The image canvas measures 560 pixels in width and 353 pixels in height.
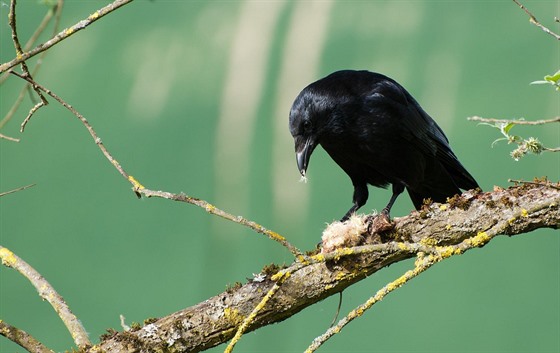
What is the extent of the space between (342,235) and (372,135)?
958 millimetres

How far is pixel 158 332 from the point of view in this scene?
83.1 inches

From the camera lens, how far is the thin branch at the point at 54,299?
2119 millimetres

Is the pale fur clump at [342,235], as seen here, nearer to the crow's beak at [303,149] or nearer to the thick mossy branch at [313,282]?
the thick mossy branch at [313,282]

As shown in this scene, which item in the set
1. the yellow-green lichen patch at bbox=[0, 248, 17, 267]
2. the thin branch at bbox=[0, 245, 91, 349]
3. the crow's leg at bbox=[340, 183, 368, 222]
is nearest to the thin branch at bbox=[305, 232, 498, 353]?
the thin branch at bbox=[0, 245, 91, 349]

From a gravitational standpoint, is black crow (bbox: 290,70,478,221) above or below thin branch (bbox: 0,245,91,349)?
above

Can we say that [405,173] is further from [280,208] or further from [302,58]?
[302,58]

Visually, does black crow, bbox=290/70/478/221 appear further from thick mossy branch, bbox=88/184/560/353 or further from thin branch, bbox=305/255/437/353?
thin branch, bbox=305/255/437/353

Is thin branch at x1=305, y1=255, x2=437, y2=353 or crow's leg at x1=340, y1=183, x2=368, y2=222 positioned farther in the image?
crow's leg at x1=340, y1=183, x2=368, y2=222

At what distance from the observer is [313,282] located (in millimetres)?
2170

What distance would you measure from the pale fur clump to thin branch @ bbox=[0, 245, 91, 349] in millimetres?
756

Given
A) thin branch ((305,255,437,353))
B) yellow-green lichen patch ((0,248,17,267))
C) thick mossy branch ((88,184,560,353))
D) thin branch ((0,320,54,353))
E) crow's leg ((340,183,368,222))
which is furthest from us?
crow's leg ((340,183,368,222))

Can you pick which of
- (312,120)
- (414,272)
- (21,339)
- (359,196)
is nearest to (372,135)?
(312,120)

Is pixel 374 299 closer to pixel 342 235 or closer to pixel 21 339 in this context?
pixel 342 235

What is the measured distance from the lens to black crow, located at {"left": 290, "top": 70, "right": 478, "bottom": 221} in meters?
3.20
